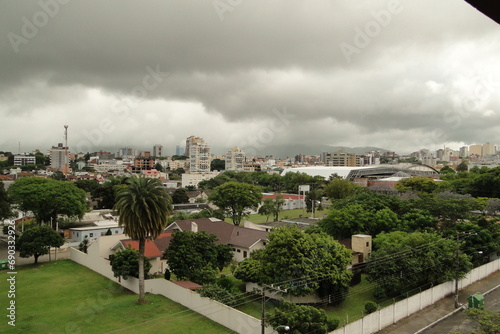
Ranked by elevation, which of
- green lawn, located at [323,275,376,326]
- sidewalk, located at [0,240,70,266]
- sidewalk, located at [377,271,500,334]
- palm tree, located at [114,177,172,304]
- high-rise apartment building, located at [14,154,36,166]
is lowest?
sidewalk, located at [0,240,70,266]

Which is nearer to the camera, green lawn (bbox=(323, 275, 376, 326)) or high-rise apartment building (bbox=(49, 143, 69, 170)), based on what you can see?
green lawn (bbox=(323, 275, 376, 326))

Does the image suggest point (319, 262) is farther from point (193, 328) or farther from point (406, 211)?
point (406, 211)

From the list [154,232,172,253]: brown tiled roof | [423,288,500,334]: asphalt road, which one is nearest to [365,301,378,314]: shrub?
[423,288,500,334]: asphalt road

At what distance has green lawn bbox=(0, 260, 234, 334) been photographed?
1923 cm

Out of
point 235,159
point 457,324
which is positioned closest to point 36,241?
point 457,324

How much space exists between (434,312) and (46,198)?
40393 millimetres

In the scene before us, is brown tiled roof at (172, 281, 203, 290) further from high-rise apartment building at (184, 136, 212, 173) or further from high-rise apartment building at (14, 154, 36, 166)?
high-rise apartment building at (14, 154, 36, 166)

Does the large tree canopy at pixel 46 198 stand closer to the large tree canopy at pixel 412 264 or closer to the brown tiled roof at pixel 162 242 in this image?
the brown tiled roof at pixel 162 242

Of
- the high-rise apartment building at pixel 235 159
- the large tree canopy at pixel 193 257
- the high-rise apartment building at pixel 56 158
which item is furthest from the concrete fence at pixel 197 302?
the high-rise apartment building at pixel 56 158

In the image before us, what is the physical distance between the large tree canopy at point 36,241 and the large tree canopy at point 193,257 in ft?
44.7

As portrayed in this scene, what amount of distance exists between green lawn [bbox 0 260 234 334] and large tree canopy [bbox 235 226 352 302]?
436 cm

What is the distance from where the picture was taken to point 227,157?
528 ft

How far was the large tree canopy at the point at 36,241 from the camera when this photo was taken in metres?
31.5

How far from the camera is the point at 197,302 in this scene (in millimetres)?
21562
